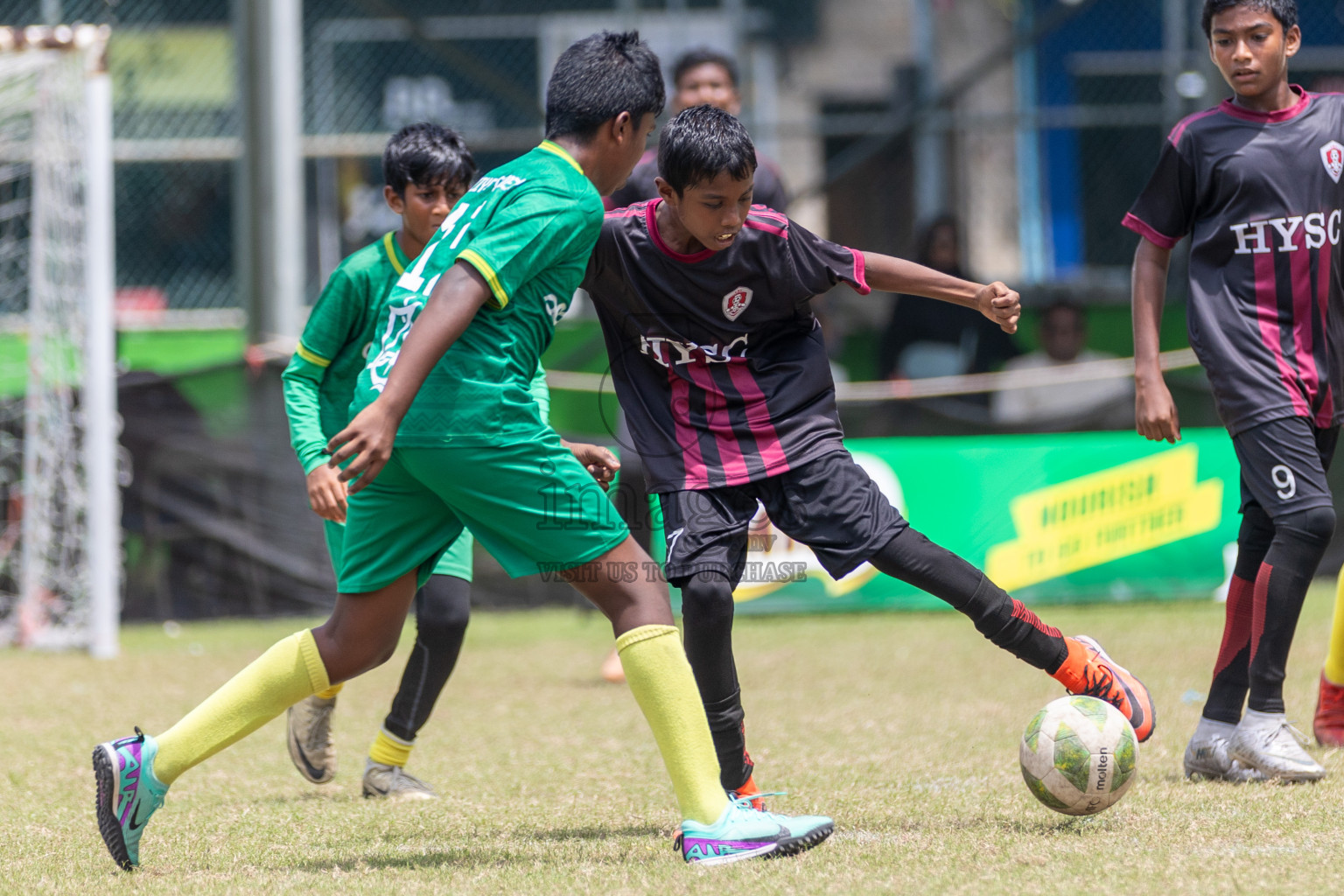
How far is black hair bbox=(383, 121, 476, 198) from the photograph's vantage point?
4.41 m

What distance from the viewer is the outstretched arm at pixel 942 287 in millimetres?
3701

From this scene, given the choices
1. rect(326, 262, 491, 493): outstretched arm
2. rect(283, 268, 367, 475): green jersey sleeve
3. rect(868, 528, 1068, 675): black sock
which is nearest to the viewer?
rect(326, 262, 491, 493): outstretched arm

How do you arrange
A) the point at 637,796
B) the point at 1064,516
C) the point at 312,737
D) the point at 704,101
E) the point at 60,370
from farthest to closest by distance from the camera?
the point at 1064,516
the point at 60,370
the point at 704,101
the point at 312,737
the point at 637,796

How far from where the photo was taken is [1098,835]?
3.41m

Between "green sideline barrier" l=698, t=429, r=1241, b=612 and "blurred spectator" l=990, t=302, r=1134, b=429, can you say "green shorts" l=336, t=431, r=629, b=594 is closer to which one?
"green sideline barrier" l=698, t=429, r=1241, b=612

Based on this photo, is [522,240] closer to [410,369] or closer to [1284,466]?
[410,369]

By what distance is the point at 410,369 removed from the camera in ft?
10.2

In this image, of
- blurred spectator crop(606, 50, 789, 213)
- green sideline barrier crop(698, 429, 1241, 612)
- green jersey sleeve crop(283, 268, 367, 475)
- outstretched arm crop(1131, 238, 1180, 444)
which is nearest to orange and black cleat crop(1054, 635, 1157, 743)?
outstretched arm crop(1131, 238, 1180, 444)

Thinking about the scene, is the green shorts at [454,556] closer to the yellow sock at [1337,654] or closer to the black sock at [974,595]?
the black sock at [974,595]

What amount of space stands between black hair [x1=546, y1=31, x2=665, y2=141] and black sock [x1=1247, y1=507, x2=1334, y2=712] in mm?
2098

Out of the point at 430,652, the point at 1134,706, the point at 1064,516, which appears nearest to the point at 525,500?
the point at 430,652

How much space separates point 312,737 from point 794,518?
162 cm

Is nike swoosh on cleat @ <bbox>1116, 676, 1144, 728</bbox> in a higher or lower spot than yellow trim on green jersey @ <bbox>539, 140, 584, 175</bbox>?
lower

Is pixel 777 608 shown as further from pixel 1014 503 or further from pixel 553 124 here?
pixel 553 124
